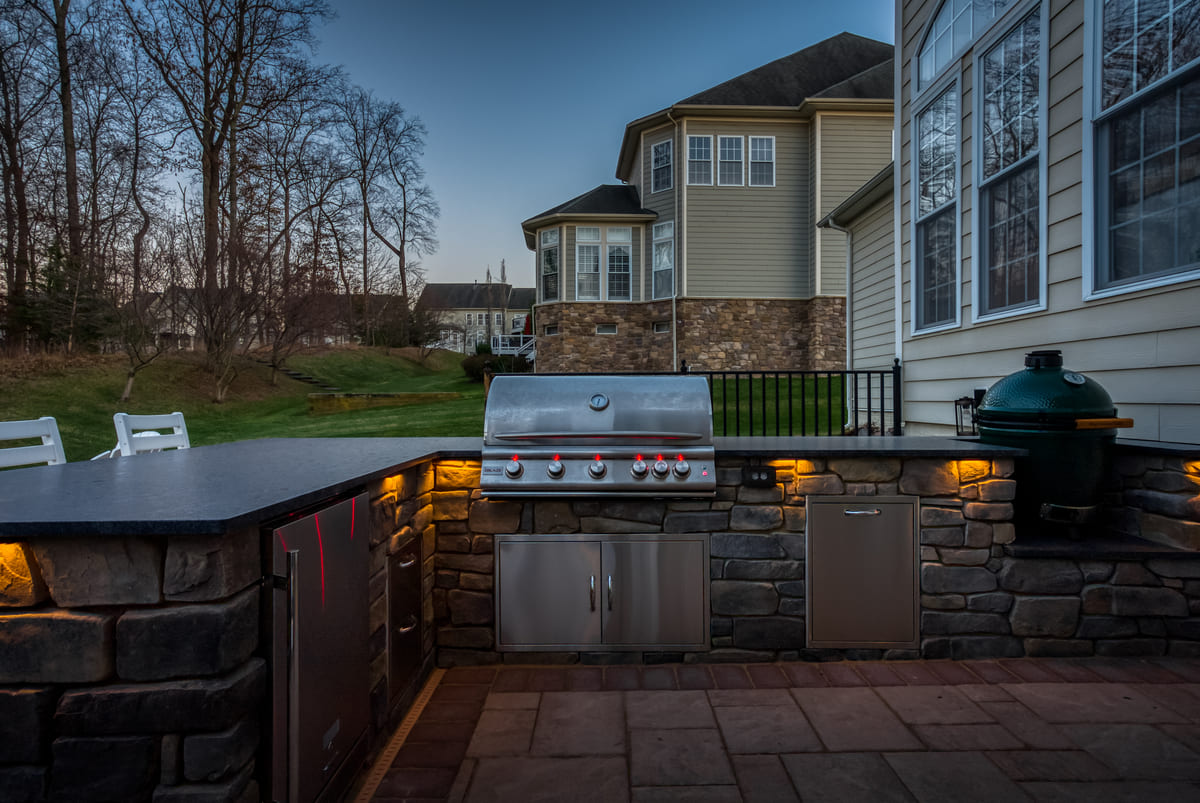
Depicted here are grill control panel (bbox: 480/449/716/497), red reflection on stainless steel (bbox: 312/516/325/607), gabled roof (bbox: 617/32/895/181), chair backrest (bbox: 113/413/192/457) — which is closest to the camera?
red reflection on stainless steel (bbox: 312/516/325/607)

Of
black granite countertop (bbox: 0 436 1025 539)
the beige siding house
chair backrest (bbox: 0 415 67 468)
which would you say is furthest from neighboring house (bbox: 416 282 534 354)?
black granite countertop (bbox: 0 436 1025 539)

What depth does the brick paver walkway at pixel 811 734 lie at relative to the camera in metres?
1.82

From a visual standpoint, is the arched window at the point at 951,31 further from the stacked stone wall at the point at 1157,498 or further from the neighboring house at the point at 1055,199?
the stacked stone wall at the point at 1157,498

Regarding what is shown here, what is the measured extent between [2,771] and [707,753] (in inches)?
72.1

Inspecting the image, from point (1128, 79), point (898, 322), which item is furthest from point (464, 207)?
point (1128, 79)

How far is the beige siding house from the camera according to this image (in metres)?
2.80

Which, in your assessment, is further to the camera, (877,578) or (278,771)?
(877,578)

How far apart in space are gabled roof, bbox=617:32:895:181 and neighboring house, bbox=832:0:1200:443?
28.3ft

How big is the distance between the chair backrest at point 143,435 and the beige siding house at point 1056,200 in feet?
17.0

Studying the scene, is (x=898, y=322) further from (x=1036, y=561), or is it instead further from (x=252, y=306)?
(x=252, y=306)

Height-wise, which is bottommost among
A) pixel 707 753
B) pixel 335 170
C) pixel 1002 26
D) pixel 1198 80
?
pixel 707 753

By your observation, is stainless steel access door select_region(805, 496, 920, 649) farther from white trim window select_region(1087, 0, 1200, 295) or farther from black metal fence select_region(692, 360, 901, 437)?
black metal fence select_region(692, 360, 901, 437)

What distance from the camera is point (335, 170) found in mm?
17797

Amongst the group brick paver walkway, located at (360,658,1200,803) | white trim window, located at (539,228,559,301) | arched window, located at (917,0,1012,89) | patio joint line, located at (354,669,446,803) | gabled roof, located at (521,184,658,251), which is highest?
gabled roof, located at (521,184,658,251)
